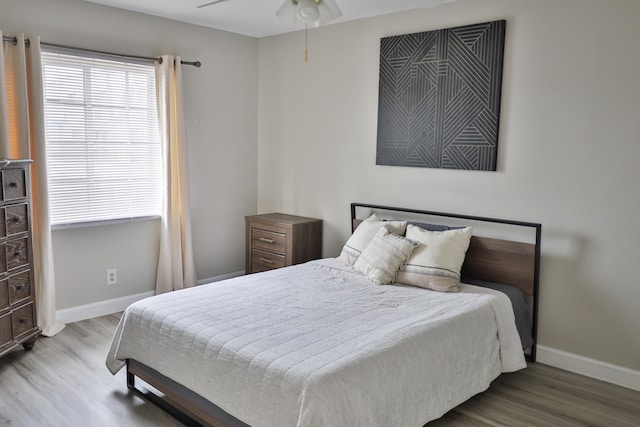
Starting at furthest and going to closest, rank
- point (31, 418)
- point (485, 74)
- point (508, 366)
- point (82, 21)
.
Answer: point (82, 21) < point (485, 74) < point (508, 366) < point (31, 418)

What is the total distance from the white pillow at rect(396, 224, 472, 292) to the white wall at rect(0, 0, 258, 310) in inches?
84.0

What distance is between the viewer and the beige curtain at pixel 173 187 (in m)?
4.24

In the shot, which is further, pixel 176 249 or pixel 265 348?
pixel 176 249

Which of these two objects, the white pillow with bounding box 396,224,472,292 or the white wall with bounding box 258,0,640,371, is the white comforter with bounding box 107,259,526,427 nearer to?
the white pillow with bounding box 396,224,472,292

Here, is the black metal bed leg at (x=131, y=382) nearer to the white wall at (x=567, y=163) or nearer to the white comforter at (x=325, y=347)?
the white comforter at (x=325, y=347)

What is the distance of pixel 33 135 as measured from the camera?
351 centimetres

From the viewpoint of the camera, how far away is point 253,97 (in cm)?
505

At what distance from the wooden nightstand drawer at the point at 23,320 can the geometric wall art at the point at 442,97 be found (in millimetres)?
2669

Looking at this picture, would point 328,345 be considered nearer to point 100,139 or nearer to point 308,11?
point 308,11

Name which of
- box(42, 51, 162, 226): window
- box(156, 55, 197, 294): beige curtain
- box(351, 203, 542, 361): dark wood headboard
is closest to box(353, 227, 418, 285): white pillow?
box(351, 203, 542, 361): dark wood headboard

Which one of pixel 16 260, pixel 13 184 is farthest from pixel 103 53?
pixel 16 260

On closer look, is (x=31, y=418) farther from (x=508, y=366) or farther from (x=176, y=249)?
(x=508, y=366)

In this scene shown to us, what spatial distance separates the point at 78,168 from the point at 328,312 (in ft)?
7.50

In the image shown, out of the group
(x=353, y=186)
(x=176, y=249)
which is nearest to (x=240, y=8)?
(x=353, y=186)
